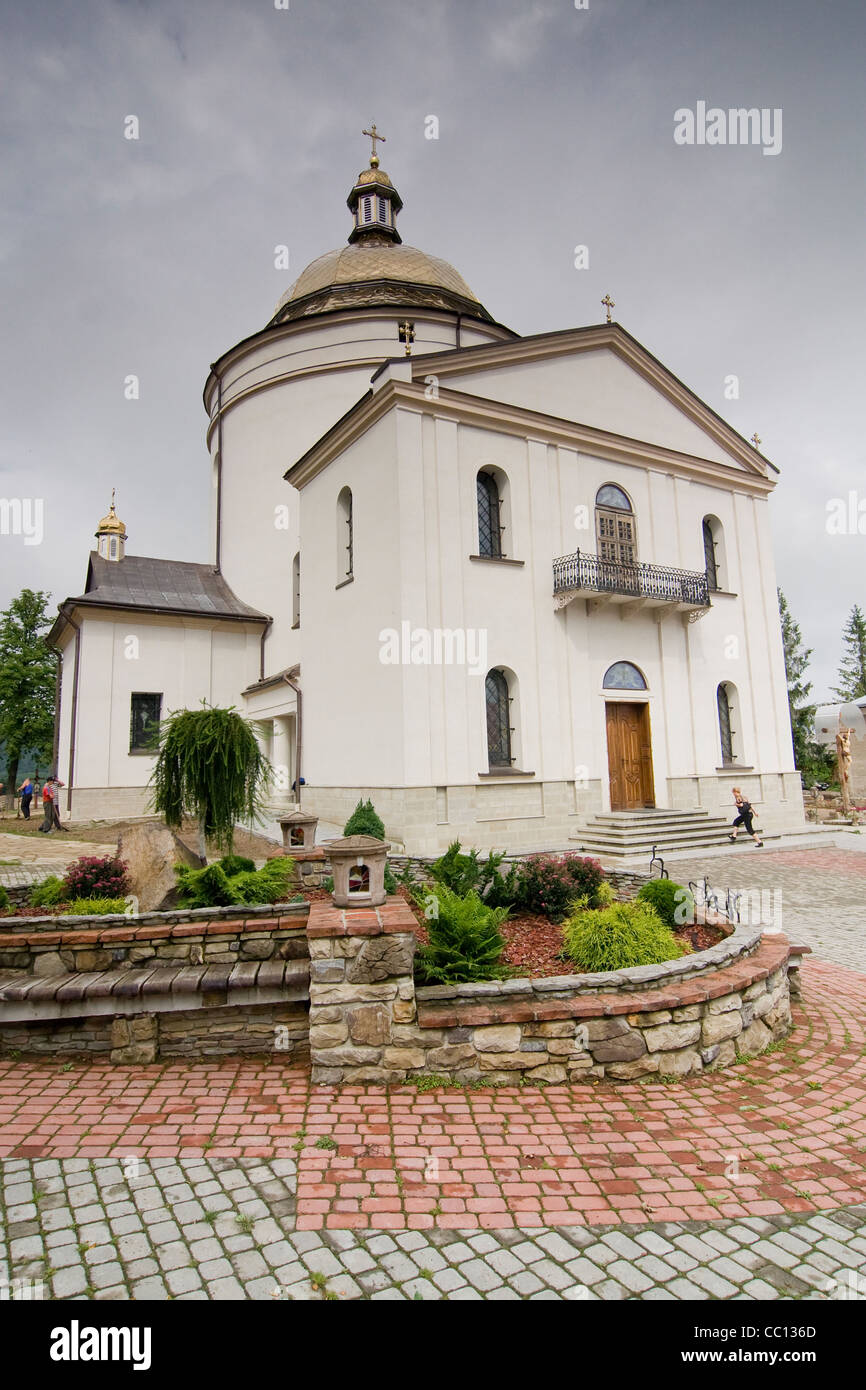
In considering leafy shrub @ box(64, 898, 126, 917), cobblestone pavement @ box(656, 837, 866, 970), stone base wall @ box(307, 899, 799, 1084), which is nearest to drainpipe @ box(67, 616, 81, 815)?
leafy shrub @ box(64, 898, 126, 917)

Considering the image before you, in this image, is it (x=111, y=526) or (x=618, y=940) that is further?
(x=111, y=526)

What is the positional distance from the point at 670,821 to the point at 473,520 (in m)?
7.72

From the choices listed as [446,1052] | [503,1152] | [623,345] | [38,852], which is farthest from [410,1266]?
[623,345]

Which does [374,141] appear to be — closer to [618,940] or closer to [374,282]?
[374,282]

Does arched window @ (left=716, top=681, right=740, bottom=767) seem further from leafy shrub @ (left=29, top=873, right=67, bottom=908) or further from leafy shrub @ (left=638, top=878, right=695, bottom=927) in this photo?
leafy shrub @ (left=29, top=873, right=67, bottom=908)

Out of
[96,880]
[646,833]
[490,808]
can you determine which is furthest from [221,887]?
[646,833]

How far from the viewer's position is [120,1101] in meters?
4.37

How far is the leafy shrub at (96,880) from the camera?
262 inches

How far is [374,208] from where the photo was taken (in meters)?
28.4

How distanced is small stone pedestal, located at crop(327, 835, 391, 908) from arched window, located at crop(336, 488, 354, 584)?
41.1 feet

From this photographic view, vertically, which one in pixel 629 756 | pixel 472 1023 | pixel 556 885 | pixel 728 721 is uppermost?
pixel 728 721

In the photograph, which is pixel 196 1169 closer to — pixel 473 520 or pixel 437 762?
pixel 437 762

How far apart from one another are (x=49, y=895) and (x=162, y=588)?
19.3 m

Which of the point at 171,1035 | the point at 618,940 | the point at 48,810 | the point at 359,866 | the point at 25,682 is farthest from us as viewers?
the point at 25,682
